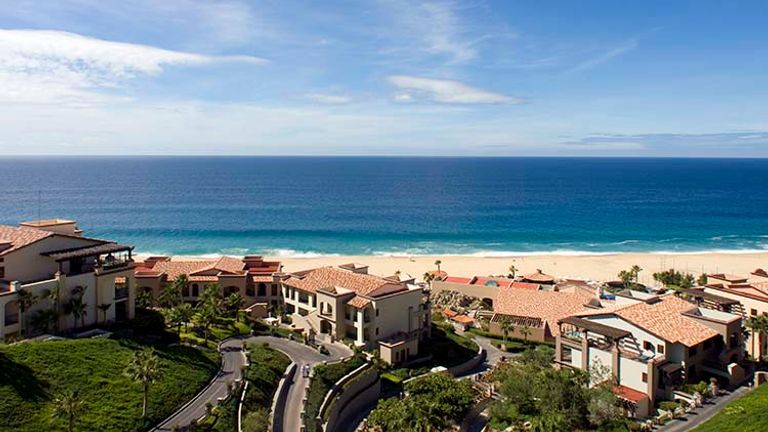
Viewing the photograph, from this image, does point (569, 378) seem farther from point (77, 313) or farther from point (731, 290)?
point (77, 313)

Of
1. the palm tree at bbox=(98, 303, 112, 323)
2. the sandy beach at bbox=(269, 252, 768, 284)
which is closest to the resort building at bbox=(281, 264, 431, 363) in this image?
the palm tree at bbox=(98, 303, 112, 323)

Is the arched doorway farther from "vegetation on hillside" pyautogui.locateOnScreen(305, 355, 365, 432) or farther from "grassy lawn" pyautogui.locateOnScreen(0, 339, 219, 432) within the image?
"grassy lawn" pyautogui.locateOnScreen(0, 339, 219, 432)

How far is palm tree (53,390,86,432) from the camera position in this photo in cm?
2712

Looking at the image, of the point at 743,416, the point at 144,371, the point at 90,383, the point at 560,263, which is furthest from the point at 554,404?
the point at 560,263

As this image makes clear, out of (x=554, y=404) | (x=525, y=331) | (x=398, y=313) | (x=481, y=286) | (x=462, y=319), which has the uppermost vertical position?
(x=398, y=313)

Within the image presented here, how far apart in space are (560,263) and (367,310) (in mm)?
57439

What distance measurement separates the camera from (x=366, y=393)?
4097cm

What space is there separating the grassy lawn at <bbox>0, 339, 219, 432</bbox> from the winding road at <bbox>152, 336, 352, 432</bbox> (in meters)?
0.64

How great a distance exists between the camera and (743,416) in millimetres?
33562

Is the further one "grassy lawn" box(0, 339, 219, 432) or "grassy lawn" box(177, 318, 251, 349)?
"grassy lawn" box(177, 318, 251, 349)

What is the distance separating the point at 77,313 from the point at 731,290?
5926 centimetres

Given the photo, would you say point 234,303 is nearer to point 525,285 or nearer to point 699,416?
point 525,285

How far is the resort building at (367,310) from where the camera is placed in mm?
48594

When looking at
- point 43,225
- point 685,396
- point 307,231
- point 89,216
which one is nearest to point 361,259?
point 307,231
